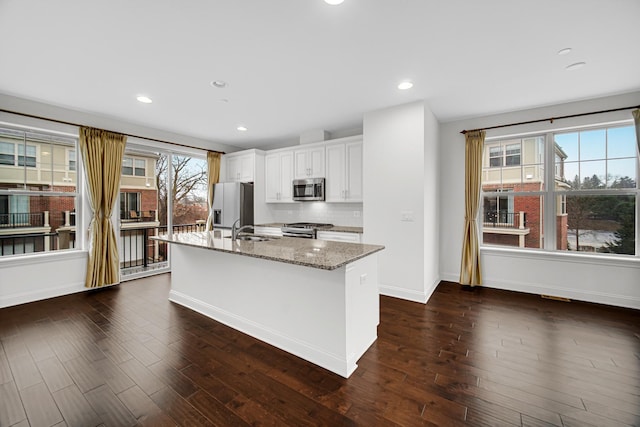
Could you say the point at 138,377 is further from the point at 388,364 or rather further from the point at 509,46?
the point at 509,46

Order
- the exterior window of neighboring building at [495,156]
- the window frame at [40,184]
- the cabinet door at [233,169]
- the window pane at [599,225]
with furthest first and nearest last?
1. the cabinet door at [233,169]
2. the exterior window of neighboring building at [495,156]
3. the window frame at [40,184]
4. the window pane at [599,225]

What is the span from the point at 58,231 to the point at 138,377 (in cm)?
334

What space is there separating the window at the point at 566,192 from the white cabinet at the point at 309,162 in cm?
271

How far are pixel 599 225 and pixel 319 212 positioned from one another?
418 cm

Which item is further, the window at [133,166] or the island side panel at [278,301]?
the window at [133,166]

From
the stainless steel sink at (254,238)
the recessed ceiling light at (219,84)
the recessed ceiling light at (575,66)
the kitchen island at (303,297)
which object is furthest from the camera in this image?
the stainless steel sink at (254,238)

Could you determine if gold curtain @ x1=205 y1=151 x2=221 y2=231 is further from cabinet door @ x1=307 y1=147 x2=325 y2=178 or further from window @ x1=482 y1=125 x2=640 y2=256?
window @ x1=482 y1=125 x2=640 y2=256

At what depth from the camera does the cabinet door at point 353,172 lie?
14.6ft

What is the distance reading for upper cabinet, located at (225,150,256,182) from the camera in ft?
18.4

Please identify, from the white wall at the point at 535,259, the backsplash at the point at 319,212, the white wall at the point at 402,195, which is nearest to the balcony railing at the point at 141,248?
the backsplash at the point at 319,212

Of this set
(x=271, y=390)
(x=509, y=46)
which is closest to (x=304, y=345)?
(x=271, y=390)

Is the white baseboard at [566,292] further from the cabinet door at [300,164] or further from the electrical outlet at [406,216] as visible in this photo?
the cabinet door at [300,164]

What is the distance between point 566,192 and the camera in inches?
148

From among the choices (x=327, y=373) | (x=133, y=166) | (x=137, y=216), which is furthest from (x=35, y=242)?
(x=327, y=373)
